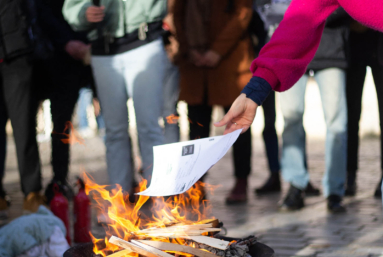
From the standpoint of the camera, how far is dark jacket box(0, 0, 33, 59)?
146 inches

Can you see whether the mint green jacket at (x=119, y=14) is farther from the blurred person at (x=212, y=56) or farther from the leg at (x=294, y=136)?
the leg at (x=294, y=136)

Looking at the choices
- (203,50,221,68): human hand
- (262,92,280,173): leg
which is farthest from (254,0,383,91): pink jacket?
(262,92,280,173): leg

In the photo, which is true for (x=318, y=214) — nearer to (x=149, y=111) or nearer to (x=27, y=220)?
(x=149, y=111)

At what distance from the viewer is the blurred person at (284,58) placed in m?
1.68

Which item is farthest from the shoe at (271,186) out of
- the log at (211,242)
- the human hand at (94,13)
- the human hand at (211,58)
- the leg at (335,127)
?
the log at (211,242)

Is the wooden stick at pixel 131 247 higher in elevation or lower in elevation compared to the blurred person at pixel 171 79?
lower

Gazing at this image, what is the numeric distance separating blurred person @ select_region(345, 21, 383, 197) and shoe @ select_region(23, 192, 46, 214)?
276cm

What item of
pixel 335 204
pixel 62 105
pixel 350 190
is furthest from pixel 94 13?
pixel 350 190

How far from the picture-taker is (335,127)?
12.9 feet

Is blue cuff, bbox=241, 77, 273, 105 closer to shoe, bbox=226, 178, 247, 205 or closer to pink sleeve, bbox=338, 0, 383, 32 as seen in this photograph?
pink sleeve, bbox=338, 0, 383, 32

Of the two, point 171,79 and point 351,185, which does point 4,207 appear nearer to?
point 171,79

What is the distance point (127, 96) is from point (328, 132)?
5.56ft

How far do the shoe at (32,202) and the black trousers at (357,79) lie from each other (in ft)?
9.42

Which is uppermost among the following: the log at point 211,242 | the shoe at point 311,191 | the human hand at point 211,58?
the human hand at point 211,58
